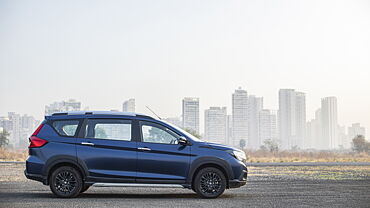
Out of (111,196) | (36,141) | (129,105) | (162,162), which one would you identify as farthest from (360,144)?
(36,141)

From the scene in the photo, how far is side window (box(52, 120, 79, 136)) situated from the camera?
1227 cm

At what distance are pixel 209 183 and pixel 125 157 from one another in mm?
1952

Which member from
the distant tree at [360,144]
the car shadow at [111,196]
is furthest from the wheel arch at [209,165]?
the distant tree at [360,144]

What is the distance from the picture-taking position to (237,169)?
12242mm

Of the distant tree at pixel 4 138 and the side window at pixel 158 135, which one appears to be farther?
the distant tree at pixel 4 138

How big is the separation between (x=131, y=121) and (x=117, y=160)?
94 centimetres

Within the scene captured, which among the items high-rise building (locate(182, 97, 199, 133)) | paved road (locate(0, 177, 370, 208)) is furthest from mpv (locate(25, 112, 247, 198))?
high-rise building (locate(182, 97, 199, 133))

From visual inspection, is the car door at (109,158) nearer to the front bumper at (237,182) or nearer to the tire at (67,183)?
the tire at (67,183)

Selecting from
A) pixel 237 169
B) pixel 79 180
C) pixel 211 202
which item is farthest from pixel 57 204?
pixel 237 169

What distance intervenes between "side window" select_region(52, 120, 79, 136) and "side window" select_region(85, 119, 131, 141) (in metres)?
0.32

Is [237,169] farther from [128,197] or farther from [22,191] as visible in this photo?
[22,191]

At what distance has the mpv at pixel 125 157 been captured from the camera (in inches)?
472

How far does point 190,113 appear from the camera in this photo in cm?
18725

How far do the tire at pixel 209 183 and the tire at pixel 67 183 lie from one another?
2581 mm
